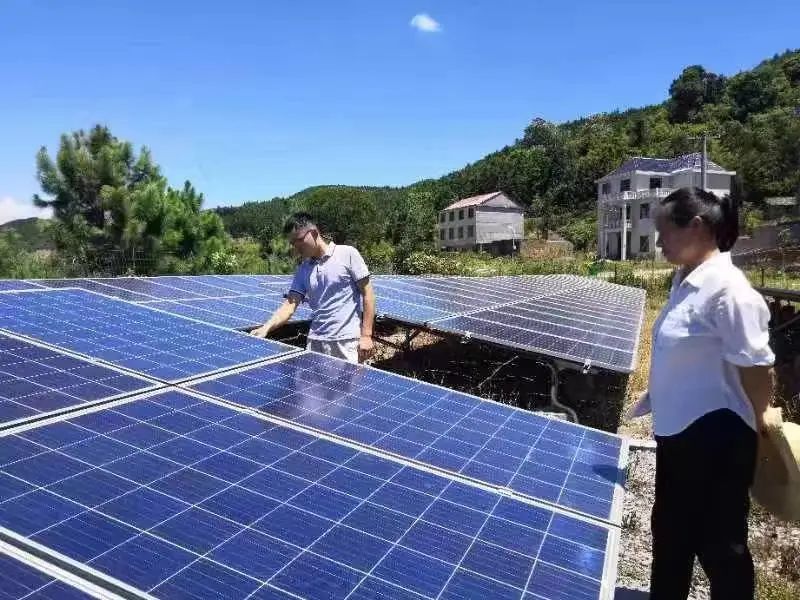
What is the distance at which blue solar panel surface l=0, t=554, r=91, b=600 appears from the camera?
1.92 m

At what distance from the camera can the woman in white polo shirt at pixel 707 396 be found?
293 centimetres

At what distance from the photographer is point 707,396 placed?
120 inches

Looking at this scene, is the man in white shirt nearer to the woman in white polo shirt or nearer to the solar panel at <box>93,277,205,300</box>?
the woman in white polo shirt

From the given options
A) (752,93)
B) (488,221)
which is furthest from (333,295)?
(752,93)

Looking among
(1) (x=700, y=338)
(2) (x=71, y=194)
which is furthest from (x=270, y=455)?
(2) (x=71, y=194)

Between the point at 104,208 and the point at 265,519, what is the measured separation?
23508 mm

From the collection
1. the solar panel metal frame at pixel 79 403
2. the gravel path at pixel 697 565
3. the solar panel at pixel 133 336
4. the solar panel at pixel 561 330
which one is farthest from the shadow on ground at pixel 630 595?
the solar panel metal frame at pixel 79 403

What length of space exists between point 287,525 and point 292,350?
9.92 feet

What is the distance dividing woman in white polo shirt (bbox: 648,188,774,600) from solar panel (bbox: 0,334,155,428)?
3.09m

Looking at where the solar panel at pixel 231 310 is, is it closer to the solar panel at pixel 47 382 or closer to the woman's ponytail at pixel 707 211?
the solar panel at pixel 47 382

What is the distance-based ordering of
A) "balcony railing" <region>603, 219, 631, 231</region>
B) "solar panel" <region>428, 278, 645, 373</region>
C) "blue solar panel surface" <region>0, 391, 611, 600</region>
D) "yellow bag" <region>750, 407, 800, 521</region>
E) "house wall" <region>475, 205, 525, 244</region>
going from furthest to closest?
1. "house wall" <region>475, 205, 525, 244</region>
2. "balcony railing" <region>603, 219, 631, 231</region>
3. "solar panel" <region>428, 278, 645, 373</region>
4. "yellow bag" <region>750, 407, 800, 521</region>
5. "blue solar panel surface" <region>0, 391, 611, 600</region>

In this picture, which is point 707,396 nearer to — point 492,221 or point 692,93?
point 492,221

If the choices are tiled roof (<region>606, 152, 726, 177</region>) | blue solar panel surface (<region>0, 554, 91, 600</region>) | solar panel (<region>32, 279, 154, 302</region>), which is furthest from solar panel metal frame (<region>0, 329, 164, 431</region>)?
tiled roof (<region>606, 152, 726, 177</region>)

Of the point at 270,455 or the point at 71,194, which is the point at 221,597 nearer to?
the point at 270,455
